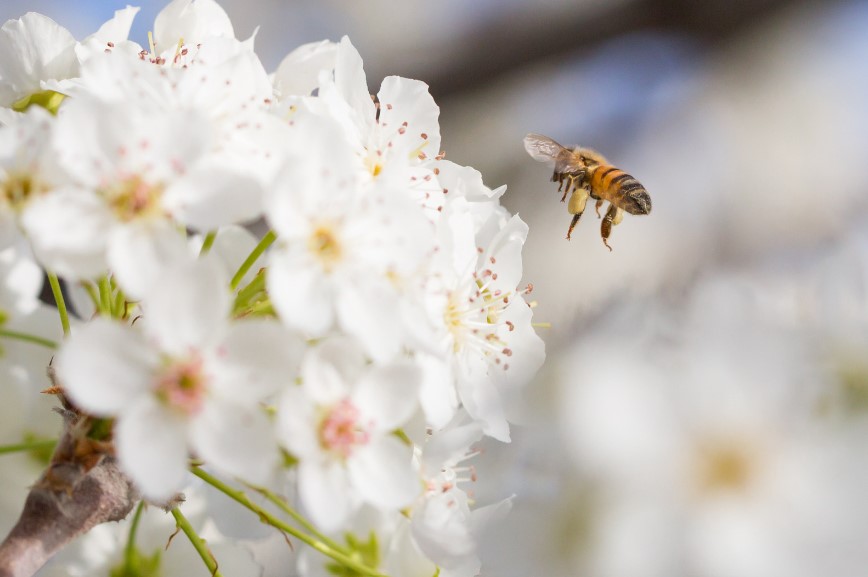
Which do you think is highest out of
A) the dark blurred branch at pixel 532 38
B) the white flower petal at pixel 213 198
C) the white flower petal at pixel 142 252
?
the dark blurred branch at pixel 532 38

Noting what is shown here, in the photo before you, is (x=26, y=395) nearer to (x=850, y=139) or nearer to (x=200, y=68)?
(x=200, y=68)

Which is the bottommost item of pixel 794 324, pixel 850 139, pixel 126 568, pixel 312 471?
pixel 126 568

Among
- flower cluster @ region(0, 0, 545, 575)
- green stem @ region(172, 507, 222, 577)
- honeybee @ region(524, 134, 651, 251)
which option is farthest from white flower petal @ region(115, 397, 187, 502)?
honeybee @ region(524, 134, 651, 251)

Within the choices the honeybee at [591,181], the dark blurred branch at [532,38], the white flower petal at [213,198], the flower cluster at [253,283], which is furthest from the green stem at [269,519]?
the dark blurred branch at [532,38]

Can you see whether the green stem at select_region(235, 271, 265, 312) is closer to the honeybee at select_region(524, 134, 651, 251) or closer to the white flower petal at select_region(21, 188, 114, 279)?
the white flower petal at select_region(21, 188, 114, 279)

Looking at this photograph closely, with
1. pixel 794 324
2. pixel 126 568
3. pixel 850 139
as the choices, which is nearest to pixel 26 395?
pixel 126 568

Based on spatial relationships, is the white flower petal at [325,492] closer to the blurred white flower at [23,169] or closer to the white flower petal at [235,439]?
the white flower petal at [235,439]

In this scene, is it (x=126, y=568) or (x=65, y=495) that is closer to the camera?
(x=65, y=495)

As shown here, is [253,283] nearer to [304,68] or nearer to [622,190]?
[304,68]
